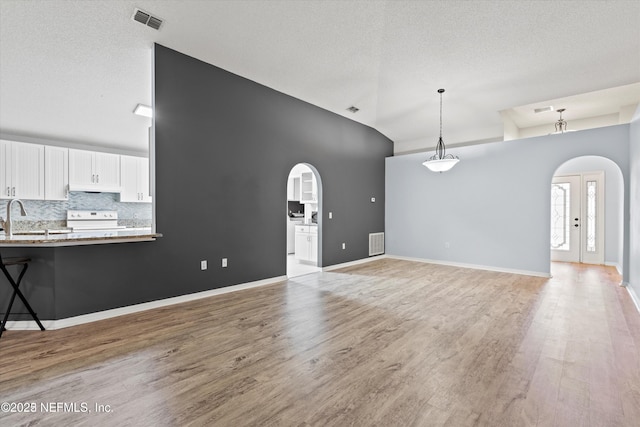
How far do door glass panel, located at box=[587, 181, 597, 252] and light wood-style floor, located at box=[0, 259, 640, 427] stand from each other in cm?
350

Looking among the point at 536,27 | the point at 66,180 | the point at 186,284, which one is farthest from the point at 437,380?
the point at 66,180

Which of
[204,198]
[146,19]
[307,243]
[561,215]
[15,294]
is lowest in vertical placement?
[15,294]

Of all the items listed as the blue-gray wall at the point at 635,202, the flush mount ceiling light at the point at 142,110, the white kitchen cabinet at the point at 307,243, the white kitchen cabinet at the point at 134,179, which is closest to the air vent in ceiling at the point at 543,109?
the blue-gray wall at the point at 635,202

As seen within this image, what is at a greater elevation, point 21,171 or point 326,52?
point 326,52

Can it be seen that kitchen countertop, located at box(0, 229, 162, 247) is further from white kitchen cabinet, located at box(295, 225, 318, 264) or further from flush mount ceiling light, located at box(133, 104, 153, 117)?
white kitchen cabinet, located at box(295, 225, 318, 264)

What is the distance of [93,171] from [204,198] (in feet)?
12.3

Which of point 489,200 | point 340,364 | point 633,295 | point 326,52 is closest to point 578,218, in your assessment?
point 489,200

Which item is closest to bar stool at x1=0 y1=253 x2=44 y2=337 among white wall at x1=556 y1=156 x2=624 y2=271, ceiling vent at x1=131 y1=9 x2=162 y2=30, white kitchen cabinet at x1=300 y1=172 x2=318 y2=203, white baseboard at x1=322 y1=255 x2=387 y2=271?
ceiling vent at x1=131 y1=9 x2=162 y2=30

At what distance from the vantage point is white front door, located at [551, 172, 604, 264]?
21.9ft

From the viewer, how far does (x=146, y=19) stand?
10.8 ft

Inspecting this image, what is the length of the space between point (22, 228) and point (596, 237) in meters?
12.0

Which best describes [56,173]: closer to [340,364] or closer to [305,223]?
[305,223]

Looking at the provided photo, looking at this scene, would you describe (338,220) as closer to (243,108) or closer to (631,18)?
(243,108)

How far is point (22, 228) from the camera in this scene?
553 cm
